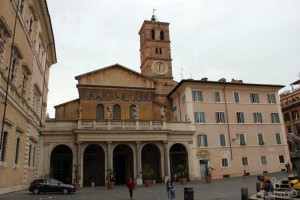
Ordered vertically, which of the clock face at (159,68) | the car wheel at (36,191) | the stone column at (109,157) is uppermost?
the clock face at (159,68)

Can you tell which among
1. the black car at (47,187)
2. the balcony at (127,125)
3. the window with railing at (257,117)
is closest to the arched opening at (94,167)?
the balcony at (127,125)

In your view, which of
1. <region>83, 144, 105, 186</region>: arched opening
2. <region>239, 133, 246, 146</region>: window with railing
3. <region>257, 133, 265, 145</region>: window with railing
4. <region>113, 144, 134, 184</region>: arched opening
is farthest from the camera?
<region>257, 133, 265, 145</region>: window with railing

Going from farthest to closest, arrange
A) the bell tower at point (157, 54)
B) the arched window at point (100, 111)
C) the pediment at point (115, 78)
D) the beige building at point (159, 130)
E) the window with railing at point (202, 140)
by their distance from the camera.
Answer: the bell tower at point (157, 54) < the pediment at point (115, 78) < the arched window at point (100, 111) < the window with railing at point (202, 140) < the beige building at point (159, 130)

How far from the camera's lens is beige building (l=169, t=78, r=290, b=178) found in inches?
1385

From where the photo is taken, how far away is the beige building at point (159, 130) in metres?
31.4

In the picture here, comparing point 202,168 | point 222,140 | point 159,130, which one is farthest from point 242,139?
point 159,130

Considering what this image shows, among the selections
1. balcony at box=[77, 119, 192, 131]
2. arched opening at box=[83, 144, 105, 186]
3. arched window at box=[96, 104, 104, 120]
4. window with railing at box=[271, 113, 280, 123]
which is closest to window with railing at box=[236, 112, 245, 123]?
window with railing at box=[271, 113, 280, 123]

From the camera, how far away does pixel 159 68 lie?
58.8 meters

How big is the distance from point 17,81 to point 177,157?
23464mm

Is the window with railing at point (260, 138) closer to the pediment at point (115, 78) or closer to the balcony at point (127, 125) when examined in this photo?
the balcony at point (127, 125)

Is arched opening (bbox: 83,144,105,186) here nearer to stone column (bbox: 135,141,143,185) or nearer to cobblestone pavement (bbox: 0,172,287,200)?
stone column (bbox: 135,141,143,185)

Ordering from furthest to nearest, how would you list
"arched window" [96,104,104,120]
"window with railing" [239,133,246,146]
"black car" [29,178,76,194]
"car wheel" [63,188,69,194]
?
"window with railing" [239,133,246,146]
"arched window" [96,104,104,120]
"car wheel" [63,188,69,194]
"black car" [29,178,76,194]

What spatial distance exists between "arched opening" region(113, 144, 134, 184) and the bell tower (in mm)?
21121

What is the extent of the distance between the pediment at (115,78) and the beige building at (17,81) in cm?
1012
